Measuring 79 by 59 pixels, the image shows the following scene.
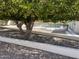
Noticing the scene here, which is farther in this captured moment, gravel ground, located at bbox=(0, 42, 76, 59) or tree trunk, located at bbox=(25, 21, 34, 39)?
tree trunk, located at bbox=(25, 21, 34, 39)

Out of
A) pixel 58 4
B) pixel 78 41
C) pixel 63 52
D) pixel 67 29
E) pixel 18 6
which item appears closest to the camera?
pixel 58 4

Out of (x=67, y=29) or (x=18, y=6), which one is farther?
(x=67, y=29)

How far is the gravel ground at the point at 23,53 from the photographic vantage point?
7641 millimetres

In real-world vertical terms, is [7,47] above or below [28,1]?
below

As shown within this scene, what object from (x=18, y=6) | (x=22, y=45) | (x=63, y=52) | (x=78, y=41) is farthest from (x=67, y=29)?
(x=18, y=6)

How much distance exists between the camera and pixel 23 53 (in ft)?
27.1

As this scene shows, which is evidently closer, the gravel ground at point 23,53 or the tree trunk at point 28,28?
the gravel ground at point 23,53

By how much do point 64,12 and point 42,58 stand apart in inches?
69.5

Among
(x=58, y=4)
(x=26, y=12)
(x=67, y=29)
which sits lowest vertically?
(x=67, y=29)

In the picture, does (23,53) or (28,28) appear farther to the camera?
(28,28)

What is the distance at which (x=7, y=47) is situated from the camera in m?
9.55

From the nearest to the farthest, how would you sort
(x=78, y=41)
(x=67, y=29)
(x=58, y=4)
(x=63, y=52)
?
1. (x=58, y=4)
2. (x=63, y=52)
3. (x=78, y=41)
4. (x=67, y=29)

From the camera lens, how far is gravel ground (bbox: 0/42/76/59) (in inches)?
301

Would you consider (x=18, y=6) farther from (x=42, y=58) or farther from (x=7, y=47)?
(x=7, y=47)
